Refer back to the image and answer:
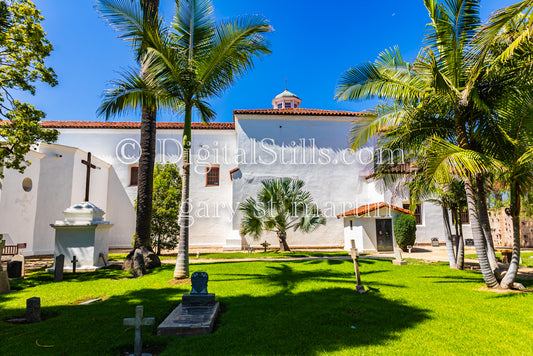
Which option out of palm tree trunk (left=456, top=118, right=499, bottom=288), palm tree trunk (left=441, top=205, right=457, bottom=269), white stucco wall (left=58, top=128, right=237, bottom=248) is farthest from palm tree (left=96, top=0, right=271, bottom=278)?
white stucco wall (left=58, top=128, right=237, bottom=248)

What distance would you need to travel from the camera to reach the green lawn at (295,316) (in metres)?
4.45

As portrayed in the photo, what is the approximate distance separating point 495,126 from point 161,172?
15.4 metres

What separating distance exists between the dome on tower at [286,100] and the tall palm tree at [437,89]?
20.5 meters

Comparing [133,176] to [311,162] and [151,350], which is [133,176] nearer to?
[311,162]

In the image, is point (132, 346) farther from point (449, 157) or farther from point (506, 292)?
point (506, 292)

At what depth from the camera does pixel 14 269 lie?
10.0 metres

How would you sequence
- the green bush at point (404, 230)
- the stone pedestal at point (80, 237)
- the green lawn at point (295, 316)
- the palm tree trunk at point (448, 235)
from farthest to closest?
the green bush at point (404, 230) < the palm tree trunk at point (448, 235) < the stone pedestal at point (80, 237) < the green lawn at point (295, 316)

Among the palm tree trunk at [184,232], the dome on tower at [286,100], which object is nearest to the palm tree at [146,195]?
the palm tree trunk at [184,232]

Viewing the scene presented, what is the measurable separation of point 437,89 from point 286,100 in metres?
23.0

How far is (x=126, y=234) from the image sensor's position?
21.2m

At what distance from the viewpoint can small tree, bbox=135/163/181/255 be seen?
1630 centimetres

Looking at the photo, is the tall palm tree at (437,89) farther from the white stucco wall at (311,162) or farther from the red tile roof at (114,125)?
the red tile roof at (114,125)

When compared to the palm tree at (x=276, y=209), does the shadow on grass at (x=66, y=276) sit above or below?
below

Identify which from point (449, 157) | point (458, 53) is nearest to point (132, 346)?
point (449, 157)
